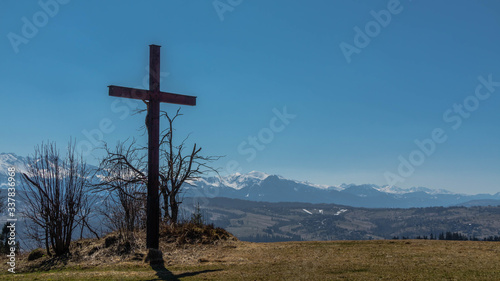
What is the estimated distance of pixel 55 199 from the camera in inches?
624

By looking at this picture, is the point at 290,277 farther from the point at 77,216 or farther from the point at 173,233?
the point at 77,216

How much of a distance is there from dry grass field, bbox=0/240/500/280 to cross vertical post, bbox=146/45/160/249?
1.16 meters

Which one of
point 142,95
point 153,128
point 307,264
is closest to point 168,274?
point 307,264

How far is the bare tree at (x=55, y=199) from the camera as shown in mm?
15641

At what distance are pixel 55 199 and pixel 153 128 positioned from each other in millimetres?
5335

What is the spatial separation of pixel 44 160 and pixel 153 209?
533 cm

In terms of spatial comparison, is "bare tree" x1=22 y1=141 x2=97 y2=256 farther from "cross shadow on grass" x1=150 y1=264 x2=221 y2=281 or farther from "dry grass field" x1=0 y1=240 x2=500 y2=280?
"cross shadow on grass" x1=150 y1=264 x2=221 y2=281

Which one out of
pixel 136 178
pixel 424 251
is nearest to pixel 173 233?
pixel 136 178

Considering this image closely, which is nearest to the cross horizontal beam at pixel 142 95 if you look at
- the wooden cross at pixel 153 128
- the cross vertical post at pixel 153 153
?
the wooden cross at pixel 153 128

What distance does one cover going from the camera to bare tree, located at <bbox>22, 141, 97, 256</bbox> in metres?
15.6

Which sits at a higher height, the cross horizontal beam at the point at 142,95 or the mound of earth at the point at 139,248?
the cross horizontal beam at the point at 142,95

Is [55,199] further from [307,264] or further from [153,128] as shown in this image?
[307,264]

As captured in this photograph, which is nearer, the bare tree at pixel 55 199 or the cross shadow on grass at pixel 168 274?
the cross shadow on grass at pixel 168 274

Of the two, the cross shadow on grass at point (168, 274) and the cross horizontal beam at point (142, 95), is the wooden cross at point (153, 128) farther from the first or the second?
the cross shadow on grass at point (168, 274)
